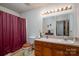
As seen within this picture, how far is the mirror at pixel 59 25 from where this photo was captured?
1.85 metres

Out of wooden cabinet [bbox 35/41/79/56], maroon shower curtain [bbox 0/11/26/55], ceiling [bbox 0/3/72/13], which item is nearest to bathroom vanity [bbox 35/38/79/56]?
wooden cabinet [bbox 35/41/79/56]

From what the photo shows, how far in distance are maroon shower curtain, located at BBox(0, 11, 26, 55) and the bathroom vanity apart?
0.35 meters

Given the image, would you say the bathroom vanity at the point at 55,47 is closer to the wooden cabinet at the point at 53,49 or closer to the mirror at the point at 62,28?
the wooden cabinet at the point at 53,49

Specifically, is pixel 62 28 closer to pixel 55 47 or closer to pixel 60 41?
pixel 60 41

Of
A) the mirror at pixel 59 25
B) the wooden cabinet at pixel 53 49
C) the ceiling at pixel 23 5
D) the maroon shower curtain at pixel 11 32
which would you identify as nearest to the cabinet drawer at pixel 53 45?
the wooden cabinet at pixel 53 49

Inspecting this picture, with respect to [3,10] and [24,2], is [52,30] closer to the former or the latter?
[24,2]

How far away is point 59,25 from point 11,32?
965 mm

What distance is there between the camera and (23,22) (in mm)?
1891

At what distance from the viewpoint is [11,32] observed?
1975 millimetres

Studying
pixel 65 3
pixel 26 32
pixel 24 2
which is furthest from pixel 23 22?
pixel 65 3

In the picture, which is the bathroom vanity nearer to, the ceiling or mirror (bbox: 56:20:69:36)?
mirror (bbox: 56:20:69:36)

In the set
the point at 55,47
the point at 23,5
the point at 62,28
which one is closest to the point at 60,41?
the point at 55,47

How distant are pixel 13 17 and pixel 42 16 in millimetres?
587

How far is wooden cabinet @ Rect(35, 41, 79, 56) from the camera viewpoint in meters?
1.77
